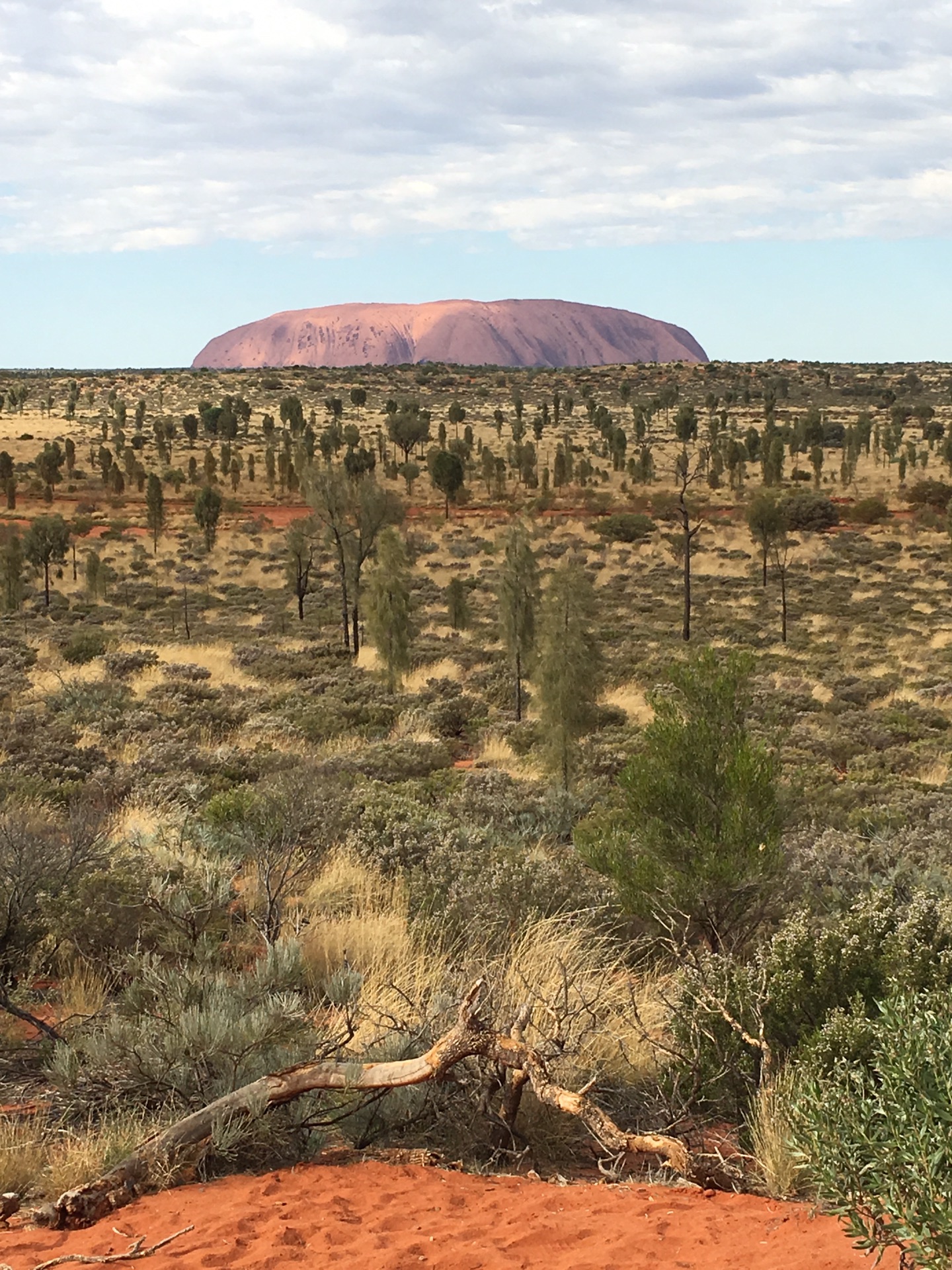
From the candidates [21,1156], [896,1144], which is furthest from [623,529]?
[896,1144]

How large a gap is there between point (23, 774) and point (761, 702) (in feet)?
36.1

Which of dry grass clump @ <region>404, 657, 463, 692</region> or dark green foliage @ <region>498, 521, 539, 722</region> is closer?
dark green foliage @ <region>498, 521, 539, 722</region>

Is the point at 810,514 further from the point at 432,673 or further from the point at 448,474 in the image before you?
the point at 432,673

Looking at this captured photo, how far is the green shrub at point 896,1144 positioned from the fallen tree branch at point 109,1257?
1.96 meters

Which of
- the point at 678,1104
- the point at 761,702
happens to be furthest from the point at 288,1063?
the point at 761,702

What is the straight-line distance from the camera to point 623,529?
1649 inches

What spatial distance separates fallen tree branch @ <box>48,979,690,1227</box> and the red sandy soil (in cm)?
12

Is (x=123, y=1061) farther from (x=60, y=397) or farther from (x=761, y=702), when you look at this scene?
(x=60, y=397)

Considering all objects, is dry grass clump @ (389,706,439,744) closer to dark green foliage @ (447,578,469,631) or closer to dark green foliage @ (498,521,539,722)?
dark green foliage @ (498,521,539,722)

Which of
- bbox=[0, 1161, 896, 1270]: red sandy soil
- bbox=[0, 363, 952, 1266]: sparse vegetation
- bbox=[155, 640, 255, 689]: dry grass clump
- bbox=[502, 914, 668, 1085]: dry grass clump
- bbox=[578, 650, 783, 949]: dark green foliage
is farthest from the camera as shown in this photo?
bbox=[155, 640, 255, 689]: dry grass clump

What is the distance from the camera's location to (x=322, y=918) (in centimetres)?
657

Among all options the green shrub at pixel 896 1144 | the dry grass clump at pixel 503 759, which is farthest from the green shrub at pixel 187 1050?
the dry grass clump at pixel 503 759

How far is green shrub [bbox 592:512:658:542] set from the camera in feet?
137

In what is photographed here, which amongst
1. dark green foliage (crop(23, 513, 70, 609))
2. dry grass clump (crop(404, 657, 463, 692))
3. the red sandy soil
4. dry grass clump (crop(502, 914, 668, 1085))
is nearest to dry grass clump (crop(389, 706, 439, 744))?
dry grass clump (crop(404, 657, 463, 692))
